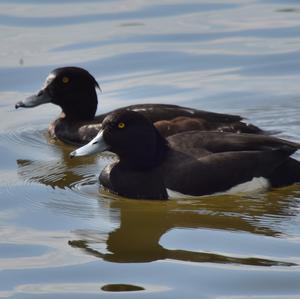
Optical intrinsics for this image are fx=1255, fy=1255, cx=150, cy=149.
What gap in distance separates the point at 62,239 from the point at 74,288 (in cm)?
108

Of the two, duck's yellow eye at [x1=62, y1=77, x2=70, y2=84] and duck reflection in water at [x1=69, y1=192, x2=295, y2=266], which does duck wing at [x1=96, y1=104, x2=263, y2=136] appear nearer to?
duck's yellow eye at [x1=62, y1=77, x2=70, y2=84]

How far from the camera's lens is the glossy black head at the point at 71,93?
12.8m

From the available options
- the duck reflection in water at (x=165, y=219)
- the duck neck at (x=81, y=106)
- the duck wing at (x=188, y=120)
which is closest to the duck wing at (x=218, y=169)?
the duck reflection in water at (x=165, y=219)

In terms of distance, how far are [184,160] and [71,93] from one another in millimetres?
2926

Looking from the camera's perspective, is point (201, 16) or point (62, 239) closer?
point (62, 239)

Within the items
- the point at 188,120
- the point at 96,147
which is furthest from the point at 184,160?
the point at 188,120

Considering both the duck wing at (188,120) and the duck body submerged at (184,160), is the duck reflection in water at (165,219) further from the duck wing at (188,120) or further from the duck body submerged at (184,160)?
the duck wing at (188,120)

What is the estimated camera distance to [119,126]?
10547 mm

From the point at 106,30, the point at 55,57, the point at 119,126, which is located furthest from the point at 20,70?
the point at 119,126

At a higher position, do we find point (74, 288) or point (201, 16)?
point (201, 16)

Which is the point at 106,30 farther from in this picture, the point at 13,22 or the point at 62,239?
the point at 62,239

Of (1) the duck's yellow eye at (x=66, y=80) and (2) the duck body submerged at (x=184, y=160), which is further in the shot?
(1) the duck's yellow eye at (x=66, y=80)

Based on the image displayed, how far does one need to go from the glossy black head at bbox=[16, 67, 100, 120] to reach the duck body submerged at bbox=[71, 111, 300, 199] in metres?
2.24

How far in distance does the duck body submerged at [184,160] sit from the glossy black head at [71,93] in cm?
224
